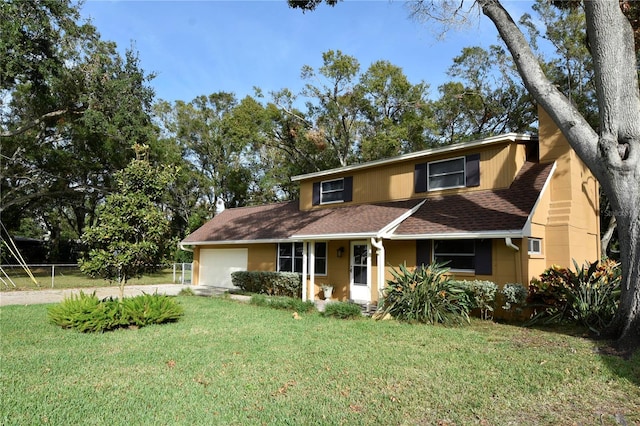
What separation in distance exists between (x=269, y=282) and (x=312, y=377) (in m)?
10.9

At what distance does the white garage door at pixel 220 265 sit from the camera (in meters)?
19.2

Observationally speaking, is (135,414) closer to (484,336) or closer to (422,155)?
(484,336)

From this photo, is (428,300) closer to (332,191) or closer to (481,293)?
(481,293)

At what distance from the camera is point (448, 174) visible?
44.7 feet

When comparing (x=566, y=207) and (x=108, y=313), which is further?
(x=566, y=207)

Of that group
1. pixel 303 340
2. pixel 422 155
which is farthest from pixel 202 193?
pixel 303 340

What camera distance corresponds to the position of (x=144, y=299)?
975cm

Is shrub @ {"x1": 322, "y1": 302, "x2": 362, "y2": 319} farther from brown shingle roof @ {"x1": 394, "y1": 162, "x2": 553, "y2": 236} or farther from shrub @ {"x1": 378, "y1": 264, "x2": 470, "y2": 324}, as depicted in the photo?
brown shingle roof @ {"x1": 394, "y1": 162, "x2": 553, "y2": 236}

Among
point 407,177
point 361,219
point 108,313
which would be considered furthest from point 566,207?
point 108,313

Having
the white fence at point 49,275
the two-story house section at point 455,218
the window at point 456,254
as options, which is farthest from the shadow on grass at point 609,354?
the white fence at point 49,275

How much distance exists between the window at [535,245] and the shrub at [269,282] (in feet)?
26.7

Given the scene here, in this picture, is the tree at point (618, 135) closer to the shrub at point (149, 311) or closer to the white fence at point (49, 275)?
the shrub at point (149, 311)

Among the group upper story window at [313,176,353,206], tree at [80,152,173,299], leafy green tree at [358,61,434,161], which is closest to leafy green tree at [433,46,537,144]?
leafy green tree at [358,61,434,161]

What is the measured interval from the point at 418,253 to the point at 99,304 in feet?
28.4
